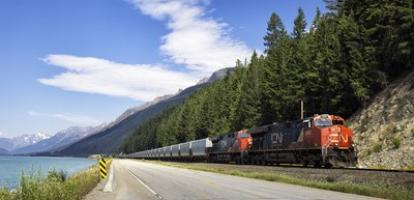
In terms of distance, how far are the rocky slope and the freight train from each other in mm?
5936

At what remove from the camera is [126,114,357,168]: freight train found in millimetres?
38375

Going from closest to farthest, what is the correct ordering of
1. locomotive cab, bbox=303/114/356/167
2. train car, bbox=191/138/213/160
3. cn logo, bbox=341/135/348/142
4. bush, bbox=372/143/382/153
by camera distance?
locomotive cab, bbox=303/114/356/167 < cn logo, bbox=341/135/348/142 < bush, bbox=372/143/382/153 < train car, bbox=191/138/213/160

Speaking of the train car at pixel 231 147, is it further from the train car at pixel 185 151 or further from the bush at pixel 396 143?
the bush at pixel 396 143

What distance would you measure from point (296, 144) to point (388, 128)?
11.6 meters

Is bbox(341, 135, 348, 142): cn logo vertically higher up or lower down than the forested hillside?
lower down

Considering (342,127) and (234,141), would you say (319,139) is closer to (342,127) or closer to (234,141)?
(342,127)

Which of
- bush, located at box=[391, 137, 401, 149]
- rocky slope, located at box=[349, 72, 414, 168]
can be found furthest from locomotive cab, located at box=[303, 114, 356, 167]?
bush, located at box=[391, 137, 401, 149]

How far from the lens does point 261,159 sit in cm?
5397

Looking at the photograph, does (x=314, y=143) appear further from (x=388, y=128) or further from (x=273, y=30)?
(x=273, y=30)

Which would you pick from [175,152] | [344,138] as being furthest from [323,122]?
[175,152]

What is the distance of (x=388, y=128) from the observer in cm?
4953

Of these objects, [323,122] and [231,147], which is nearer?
[323,122]

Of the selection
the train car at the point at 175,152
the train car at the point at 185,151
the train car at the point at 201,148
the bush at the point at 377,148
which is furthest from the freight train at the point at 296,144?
the train car at the point at 175,152

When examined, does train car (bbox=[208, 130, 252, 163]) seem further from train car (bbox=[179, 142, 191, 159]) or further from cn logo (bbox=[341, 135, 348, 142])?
cn logo (bbox=[341, 135, 348, 142])
